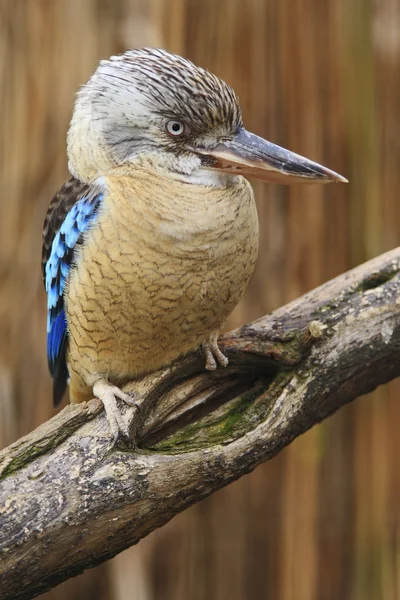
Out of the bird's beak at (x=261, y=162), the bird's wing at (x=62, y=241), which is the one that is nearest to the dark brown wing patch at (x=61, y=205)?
the bird's wing at (x=62, y=241)

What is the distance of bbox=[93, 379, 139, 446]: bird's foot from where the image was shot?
1.57 meters

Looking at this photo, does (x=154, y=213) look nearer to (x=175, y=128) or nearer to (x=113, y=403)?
(x=175, y=128)

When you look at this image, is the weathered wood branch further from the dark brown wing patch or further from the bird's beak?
the dark brown wing patch

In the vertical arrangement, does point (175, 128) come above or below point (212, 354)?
above

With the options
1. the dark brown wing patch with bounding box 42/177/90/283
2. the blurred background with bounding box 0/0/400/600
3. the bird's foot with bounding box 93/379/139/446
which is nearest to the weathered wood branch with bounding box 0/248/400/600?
the bird's foot with bounding box 93/379/139/446

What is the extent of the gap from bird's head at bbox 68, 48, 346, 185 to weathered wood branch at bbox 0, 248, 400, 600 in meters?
0.30

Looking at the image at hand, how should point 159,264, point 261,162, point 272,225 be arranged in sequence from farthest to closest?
point 272,225
point 261,162
point 159,264

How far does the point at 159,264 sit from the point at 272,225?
38.7 inches

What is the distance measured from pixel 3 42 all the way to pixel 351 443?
5.19 ft

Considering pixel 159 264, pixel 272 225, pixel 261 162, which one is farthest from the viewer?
pixel 272 225

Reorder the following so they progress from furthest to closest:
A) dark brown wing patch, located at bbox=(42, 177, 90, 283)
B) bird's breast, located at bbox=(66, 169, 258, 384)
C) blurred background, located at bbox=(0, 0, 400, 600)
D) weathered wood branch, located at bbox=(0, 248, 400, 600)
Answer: blurred background, located at bbox=(0, 0, 400, 600), dark brown wing patch, located at bbox=(42, 177, 90, 283), bird's breast, located at bbox=(66, 169, 258, 384), weathered wood branch, located at bbox=(0, 248, 400, 600)

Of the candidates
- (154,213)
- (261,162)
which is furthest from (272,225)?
(154,213)

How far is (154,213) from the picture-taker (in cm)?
157

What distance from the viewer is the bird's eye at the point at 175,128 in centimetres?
164
